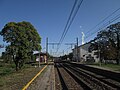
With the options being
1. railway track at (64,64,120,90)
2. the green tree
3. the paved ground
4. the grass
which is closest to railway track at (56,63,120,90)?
railway track at (64,64,120,90)

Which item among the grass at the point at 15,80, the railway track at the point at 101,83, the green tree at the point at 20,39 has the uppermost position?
A: the green tree at the point at 20,39

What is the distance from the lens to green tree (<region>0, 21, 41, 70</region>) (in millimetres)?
31672

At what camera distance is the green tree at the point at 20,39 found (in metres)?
31.7

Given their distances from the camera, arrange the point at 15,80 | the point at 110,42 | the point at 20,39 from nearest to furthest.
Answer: the point at 15,80, the point at 20,39, the point at 110,42

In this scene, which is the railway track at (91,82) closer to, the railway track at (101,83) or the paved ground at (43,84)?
the railway track at (101,83)

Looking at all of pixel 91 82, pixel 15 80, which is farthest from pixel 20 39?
pixel 91 82

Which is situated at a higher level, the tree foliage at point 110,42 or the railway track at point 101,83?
the tree foliage at point 110,42

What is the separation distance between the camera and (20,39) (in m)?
34.2

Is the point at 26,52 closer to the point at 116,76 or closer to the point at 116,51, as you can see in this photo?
the point at 116,76

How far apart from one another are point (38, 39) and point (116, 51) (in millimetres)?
20749

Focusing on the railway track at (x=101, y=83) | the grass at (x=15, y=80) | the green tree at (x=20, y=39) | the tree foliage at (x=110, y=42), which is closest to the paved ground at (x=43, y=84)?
the grass at (x=15, y=80)

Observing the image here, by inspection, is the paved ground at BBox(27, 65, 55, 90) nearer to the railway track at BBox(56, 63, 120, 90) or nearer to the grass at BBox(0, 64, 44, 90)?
the grass at BBox(0, 64, 44, 90)

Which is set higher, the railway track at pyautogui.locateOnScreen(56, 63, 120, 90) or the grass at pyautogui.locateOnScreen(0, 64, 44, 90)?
the grass at pyautogui.locateOnScreen(0, 64, 44, 90)

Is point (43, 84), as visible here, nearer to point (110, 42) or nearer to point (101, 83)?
point (101, 83)
